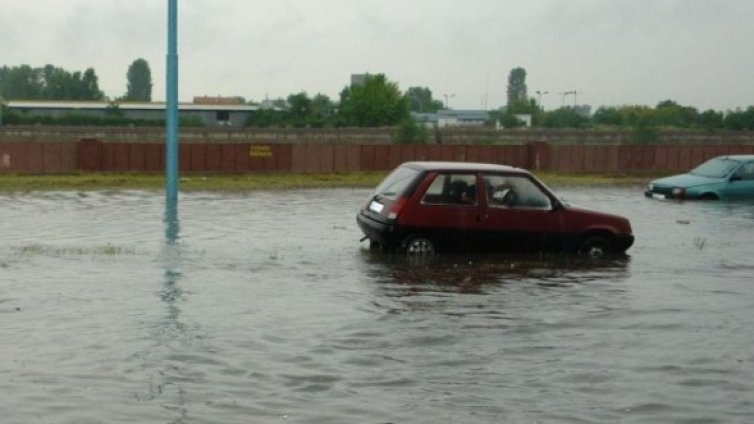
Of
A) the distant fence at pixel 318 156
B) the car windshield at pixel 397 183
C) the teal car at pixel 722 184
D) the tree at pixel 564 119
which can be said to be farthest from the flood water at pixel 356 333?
the tree at pixel 564 119

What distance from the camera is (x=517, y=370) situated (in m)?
9.21

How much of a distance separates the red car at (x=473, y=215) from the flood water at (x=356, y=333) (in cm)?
36

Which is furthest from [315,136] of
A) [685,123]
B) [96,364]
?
[96,364]

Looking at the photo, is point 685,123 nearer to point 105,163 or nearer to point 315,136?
point 315,136

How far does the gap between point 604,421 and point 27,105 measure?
11724 centimetres

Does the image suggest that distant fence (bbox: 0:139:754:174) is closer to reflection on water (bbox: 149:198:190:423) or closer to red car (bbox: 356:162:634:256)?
reflection on water (bbox: 149:198:190:423)

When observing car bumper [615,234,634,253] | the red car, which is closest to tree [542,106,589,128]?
car bumper [615,234,634,253]

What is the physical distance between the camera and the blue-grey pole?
87.7 ft

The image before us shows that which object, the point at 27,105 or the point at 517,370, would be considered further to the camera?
the point at 27,105

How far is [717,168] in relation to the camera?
3016cm

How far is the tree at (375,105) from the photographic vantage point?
11181cm

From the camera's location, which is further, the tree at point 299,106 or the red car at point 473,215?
the tree at point 299,106

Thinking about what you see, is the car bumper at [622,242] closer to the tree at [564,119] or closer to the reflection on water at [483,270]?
the reflection on water at [483,270]

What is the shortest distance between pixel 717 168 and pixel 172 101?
1509 cm
